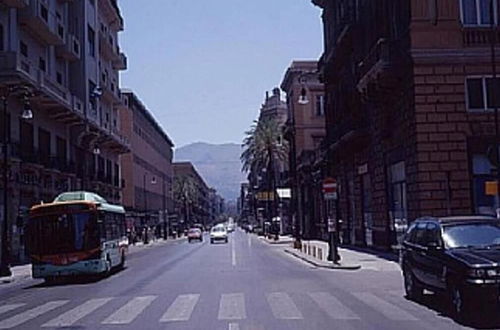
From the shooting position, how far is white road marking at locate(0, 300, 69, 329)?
56.1 ft

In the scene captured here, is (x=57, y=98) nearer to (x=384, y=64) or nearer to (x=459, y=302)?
(x=384, y=64)

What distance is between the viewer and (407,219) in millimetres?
35125

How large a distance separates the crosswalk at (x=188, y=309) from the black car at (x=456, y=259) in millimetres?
827

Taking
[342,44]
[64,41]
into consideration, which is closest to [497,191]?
[342,44]

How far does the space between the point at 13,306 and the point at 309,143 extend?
64.4m

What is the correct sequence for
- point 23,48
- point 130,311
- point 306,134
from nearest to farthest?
point 130,311 → point 23,48 → point 306,134

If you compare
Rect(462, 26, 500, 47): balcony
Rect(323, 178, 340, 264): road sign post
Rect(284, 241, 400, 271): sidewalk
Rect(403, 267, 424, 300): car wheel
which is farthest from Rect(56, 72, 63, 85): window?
Rect(403, 267, 424, 300): car wheel

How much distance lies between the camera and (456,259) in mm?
15469

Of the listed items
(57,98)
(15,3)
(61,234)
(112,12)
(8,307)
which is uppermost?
(112,12)

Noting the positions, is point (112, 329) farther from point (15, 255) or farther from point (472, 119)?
point (15, 255)

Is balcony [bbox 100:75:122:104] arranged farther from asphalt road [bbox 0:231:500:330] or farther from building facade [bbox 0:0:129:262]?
asphalt road [bbox 0:231:500:330]

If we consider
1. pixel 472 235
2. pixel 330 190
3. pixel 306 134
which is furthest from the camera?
pixel 306 134

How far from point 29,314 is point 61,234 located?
436 inches

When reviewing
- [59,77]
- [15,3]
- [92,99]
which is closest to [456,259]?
[15,3]
